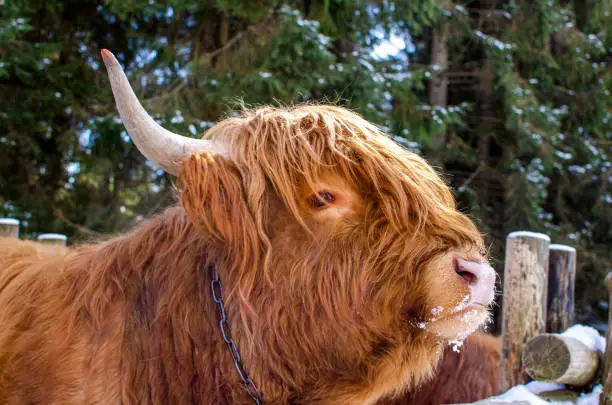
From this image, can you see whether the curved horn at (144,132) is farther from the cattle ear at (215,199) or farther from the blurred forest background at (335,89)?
the blurred forest background at (335,89)

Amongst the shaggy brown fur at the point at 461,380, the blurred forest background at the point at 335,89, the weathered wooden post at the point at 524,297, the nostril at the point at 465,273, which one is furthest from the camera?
the blurred forest background at the point at 335,89

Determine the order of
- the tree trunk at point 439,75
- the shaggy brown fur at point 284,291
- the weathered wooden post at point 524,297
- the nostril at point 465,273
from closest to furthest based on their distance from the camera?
the nostril at point 465,273, the shaggy brown fur at point 284,291, the weathered wooden post at point 524,297, the tree trunk at point 439,75

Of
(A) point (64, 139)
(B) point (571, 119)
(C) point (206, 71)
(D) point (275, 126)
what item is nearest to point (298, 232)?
(D) point (275, 126)

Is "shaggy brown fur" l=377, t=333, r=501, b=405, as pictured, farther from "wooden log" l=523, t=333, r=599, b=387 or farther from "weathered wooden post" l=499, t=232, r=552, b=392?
"wooden log" l=523, t=333, r=599, b=387

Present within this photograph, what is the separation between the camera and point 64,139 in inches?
322

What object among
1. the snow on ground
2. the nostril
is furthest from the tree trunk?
the nostril

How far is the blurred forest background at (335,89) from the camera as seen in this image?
696 cm

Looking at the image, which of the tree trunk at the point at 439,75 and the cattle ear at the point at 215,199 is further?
the tree trunk at the point at 439,75

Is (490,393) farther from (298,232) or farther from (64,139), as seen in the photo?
(64,139)

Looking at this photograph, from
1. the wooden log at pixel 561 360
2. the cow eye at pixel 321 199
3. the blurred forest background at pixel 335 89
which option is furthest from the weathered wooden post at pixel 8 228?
the wooden log at pixel 561 360

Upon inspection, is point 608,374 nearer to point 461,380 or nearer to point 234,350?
point 461,380

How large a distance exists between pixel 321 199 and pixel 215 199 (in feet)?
1.23

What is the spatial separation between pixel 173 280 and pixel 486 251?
1.20 metres

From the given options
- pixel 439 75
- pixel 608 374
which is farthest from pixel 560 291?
pixel 439 75
